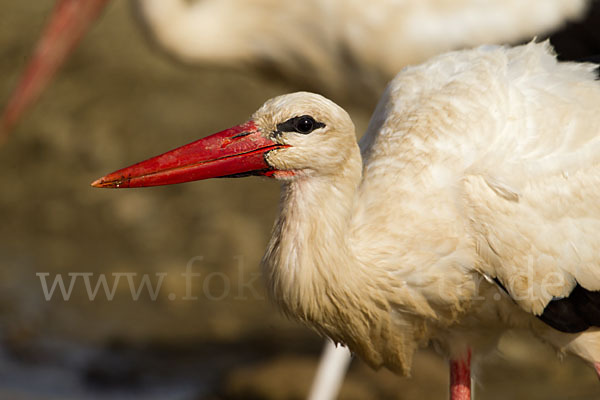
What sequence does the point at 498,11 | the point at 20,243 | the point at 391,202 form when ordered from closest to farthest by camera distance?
the point at 391,202 < the point at 498,11 < the point at 20,243

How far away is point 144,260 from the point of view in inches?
196

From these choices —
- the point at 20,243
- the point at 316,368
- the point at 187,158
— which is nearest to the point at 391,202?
the point at 187,158

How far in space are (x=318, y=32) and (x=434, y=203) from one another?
188 centimetres

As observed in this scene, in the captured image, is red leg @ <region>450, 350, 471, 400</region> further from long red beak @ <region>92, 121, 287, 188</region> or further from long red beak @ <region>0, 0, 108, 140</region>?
long red beak @ <region>0, 0, 108, 140</region>

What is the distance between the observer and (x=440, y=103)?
239 centimetres

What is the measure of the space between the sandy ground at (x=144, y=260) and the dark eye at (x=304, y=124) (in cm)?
149

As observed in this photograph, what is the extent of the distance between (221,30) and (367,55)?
0.75 metres

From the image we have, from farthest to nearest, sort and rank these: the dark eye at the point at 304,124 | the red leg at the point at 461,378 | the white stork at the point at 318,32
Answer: the white stork at the point at 318,32 → the red leg at the point at 461,378 → the dark eye at the point at 304,124

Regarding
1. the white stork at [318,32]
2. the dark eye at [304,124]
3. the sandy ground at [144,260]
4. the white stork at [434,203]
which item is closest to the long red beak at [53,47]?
the white stork at [318,32]

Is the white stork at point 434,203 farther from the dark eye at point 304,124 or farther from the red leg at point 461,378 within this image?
the red leg at point 461,378

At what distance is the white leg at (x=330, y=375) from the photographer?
3.73m

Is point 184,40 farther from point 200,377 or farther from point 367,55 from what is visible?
point 200,377

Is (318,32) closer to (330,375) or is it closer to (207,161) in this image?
(330,375)

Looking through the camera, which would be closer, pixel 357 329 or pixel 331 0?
pixel 357 329
